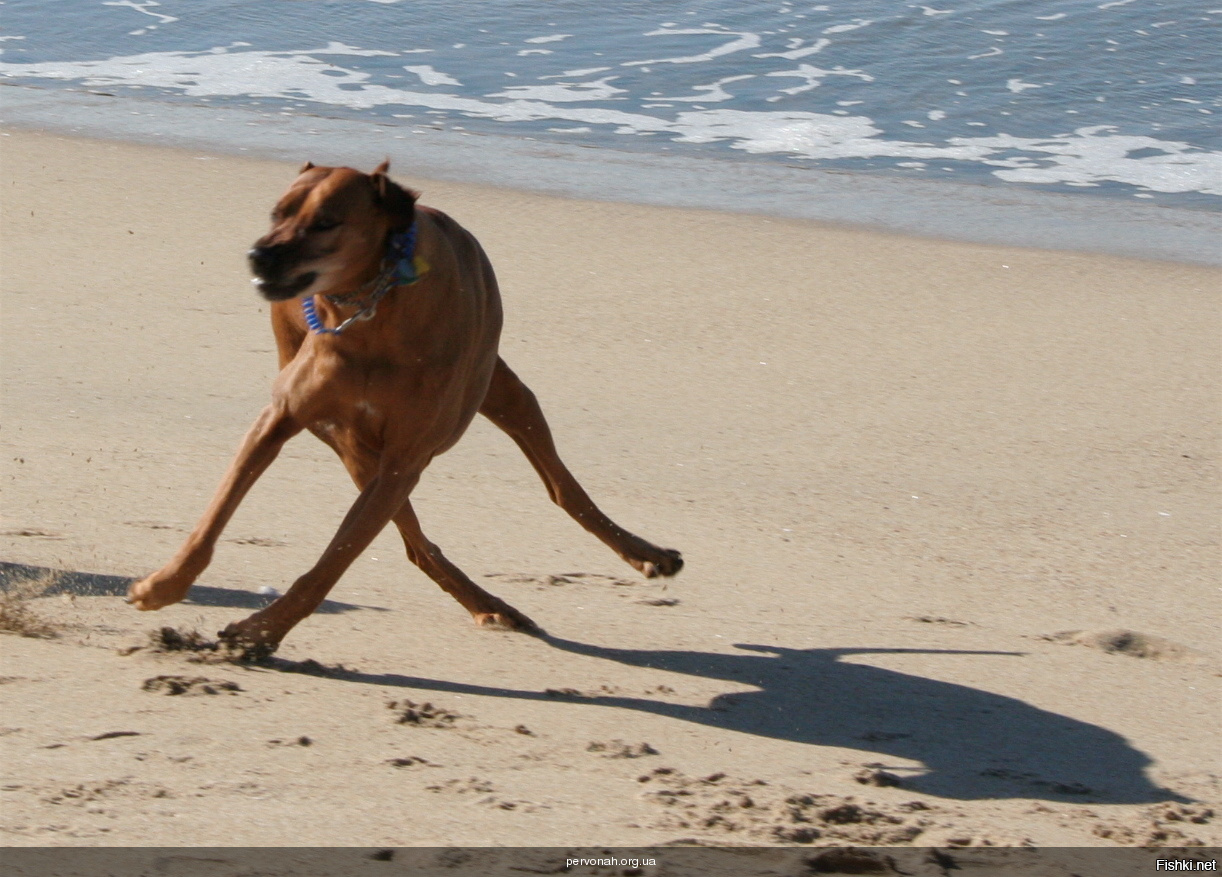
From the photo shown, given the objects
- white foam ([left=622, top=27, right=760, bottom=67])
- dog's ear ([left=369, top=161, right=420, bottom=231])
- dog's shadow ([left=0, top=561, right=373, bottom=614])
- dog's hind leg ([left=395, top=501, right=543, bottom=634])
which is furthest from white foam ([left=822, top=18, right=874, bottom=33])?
dog's ear ([left=369, top=161, right=420, bottom=231])

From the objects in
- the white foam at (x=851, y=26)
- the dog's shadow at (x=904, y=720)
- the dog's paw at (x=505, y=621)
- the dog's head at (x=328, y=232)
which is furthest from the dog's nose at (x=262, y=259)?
the white foam at (x=851, y=26)

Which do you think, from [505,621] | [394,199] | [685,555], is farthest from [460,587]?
[394,199]

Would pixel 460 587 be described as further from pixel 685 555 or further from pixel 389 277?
pixel 389 277

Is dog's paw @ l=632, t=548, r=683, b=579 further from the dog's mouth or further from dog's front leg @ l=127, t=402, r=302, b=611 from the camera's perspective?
the dog's mouth

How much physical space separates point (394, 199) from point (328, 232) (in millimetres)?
205

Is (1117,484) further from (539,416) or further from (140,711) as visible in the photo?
(140,711)

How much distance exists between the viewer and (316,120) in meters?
12.8

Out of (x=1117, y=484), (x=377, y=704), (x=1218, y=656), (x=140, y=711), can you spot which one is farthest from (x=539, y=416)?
(x=1117, y=484)

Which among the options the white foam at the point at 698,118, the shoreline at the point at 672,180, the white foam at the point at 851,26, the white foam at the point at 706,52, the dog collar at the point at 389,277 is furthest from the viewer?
the white foam at the point at 851,26

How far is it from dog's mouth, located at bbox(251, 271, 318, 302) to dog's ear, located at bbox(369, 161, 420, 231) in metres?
0.27

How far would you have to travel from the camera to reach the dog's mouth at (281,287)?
3539mm

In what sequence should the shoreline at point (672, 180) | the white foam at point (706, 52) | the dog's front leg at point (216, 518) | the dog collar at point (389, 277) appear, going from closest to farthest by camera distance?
the dog collar at point (389, 277)
the dog's front leg at point (216, 518)
the shoreline at point (672, 180)
the white foam at point (706, 52)

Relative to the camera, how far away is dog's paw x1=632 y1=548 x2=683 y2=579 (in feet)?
15.5

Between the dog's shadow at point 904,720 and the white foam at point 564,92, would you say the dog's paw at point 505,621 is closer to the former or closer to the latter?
the dog's shadow at point 904,720
